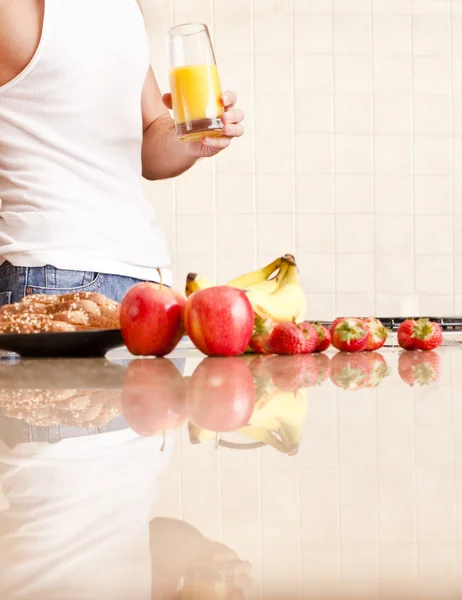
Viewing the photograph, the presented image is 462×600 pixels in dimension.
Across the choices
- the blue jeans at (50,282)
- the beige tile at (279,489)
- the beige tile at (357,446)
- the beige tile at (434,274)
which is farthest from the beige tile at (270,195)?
the beige tile at (279,489)

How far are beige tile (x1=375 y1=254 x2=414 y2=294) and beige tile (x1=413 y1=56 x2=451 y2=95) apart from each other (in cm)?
59

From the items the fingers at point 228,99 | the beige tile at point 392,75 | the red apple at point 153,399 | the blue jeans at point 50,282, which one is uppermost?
the beige tile at point 392,75

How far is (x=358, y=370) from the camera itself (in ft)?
2.48

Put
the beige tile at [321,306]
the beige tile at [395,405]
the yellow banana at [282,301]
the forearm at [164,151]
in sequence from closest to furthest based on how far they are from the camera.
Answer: the beige tile at [395,405], the yellow banana at [282,301], the forearm at [164,151], the beige tile at [321,306]

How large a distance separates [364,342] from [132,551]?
0.83m

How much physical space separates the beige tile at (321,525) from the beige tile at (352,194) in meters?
2.71

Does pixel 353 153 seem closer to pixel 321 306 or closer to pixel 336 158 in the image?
pixel 336 158

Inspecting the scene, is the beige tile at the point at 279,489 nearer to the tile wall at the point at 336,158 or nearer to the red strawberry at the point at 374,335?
the red strawberry at the point at 374,335

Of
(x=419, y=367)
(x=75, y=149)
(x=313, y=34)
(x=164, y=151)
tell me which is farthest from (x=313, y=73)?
(x=419, y=367)

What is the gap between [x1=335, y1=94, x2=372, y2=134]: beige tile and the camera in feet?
9.53

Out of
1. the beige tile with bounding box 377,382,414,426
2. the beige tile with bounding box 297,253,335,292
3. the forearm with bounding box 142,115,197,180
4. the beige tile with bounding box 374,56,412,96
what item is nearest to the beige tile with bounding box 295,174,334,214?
the beige tile with bounding box 297,253,335,292

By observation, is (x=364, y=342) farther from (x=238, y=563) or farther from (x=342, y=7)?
(x=342, y=7)

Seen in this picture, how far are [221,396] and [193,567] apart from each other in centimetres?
36

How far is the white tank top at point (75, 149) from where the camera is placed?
1.30 meters
